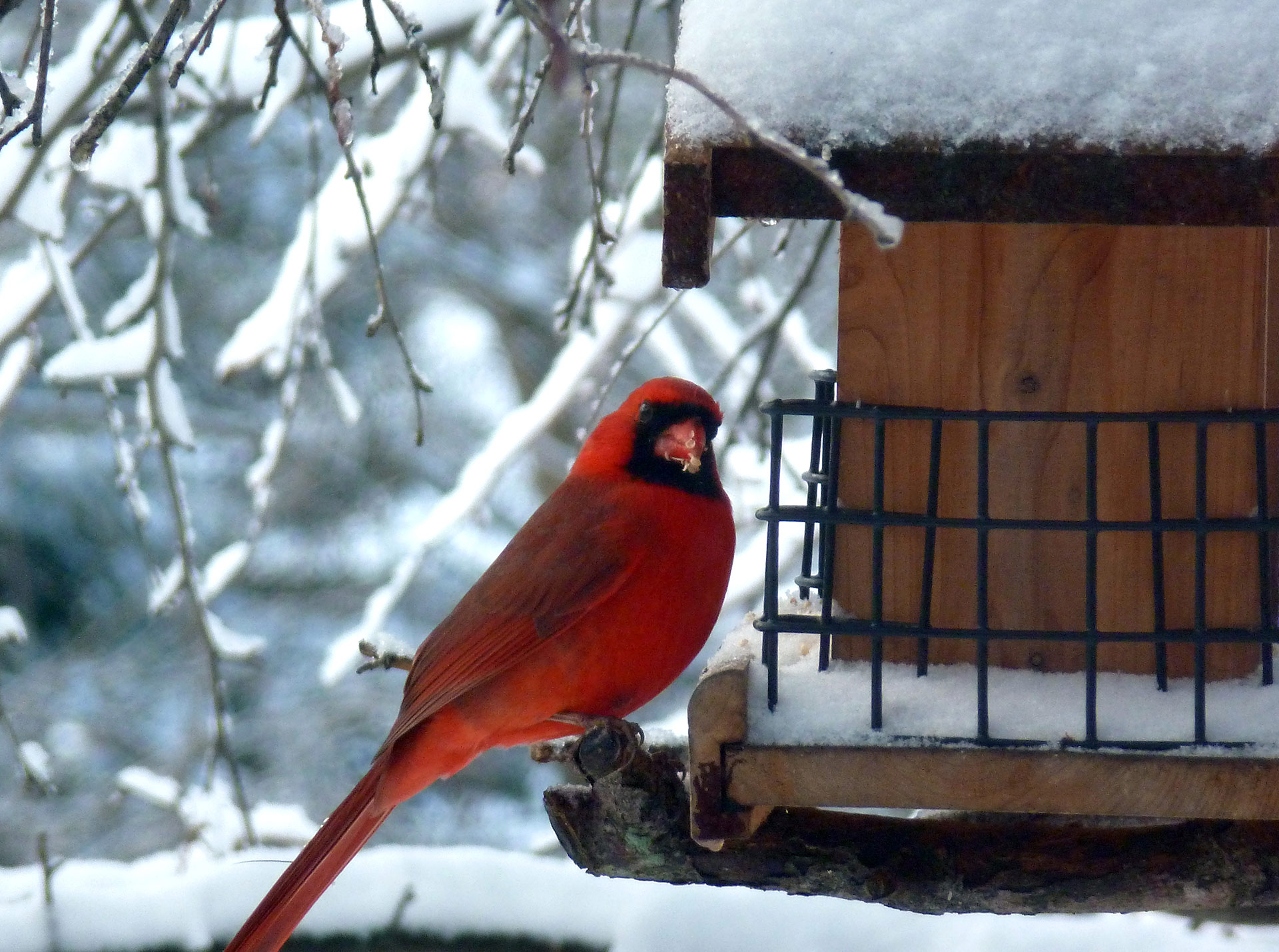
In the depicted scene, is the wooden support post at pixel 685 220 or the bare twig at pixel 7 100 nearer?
the wooden support post at pixel 685 220

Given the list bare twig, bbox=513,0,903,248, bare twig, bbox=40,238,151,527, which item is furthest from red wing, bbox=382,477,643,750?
Result: bare twig, bbox=513,0,903,248

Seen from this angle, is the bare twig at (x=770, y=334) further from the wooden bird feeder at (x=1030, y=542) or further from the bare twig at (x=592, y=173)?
the wooden bird feeder at (x=1030, y=542)

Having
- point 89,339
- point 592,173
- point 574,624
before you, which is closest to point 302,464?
point 89,339

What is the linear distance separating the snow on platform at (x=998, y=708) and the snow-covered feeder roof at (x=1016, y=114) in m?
0.75

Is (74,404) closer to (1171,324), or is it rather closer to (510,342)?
(510,342)

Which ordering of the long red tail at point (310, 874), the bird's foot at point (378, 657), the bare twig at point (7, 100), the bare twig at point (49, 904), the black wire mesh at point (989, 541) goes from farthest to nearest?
the bare twig at point (49, 904) → the long red tail at point (310, 874) → the bird's foot at point (378, 657) → the black wire mesh at point (989, 541) → the bare twig at point (7, 100)

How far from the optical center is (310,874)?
9.15 feet

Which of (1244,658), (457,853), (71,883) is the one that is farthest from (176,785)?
(1244,658)

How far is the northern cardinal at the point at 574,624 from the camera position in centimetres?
275

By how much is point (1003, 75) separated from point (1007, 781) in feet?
3.11

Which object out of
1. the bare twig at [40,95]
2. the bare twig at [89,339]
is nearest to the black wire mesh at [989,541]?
the bare twig at [40,95]

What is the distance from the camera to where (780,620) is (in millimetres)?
2328

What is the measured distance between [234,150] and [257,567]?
2711mm

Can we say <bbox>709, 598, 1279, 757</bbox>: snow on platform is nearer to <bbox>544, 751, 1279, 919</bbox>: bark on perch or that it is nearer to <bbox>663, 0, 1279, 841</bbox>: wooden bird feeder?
<bbox>663, 0, 1279, 841</bbox>: wooden bird feeder
